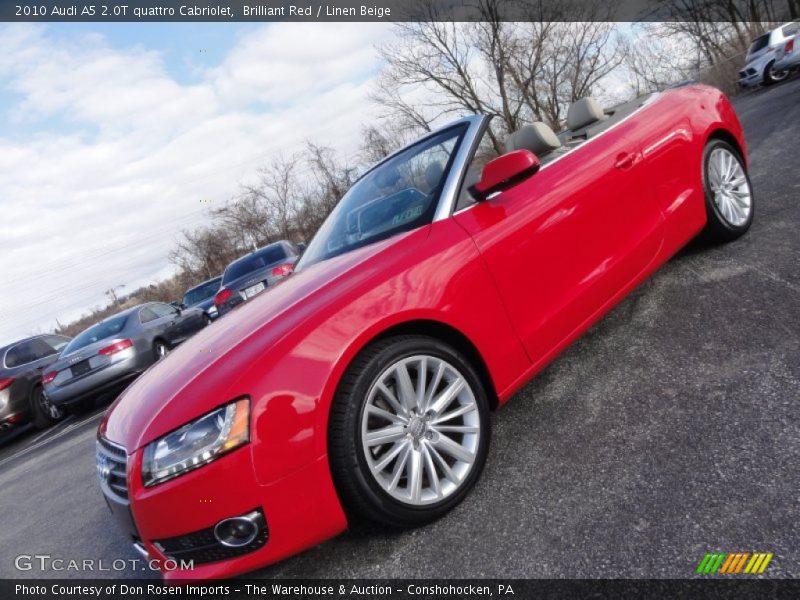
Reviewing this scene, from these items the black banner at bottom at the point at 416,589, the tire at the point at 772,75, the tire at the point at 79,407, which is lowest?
the tire at the point at 772,75

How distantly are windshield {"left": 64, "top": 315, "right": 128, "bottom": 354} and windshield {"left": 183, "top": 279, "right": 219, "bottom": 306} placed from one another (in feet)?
21.1

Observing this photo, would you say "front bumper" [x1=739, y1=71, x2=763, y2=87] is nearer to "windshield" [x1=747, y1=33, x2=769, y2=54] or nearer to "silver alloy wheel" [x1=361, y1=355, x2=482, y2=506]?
"windshield" [x1=747, y1=33, x2=769, y2=54]

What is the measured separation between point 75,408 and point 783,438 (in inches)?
348

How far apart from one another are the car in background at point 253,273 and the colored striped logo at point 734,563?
22.3 ft

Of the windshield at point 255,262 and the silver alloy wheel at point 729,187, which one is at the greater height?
the windshield at point 255,262

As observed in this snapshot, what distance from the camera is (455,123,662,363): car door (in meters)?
2.45

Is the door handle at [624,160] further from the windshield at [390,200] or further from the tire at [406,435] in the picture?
the tire at [406,435]

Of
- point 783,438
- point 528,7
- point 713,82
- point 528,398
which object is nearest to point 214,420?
point 528,398

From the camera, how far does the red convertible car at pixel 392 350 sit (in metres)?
1.79

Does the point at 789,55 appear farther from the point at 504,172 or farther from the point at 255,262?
the point at 504,172

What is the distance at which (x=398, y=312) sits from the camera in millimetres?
2084

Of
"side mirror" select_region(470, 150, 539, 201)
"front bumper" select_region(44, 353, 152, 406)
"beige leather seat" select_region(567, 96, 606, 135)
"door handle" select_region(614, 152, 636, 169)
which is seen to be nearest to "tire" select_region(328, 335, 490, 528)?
"side mirror" select_region(470, 150, 539, 201)

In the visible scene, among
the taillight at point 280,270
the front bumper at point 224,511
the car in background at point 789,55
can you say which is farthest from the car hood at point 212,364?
the car in background at point 789,55

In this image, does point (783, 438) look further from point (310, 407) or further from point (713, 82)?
point (713, 82)
